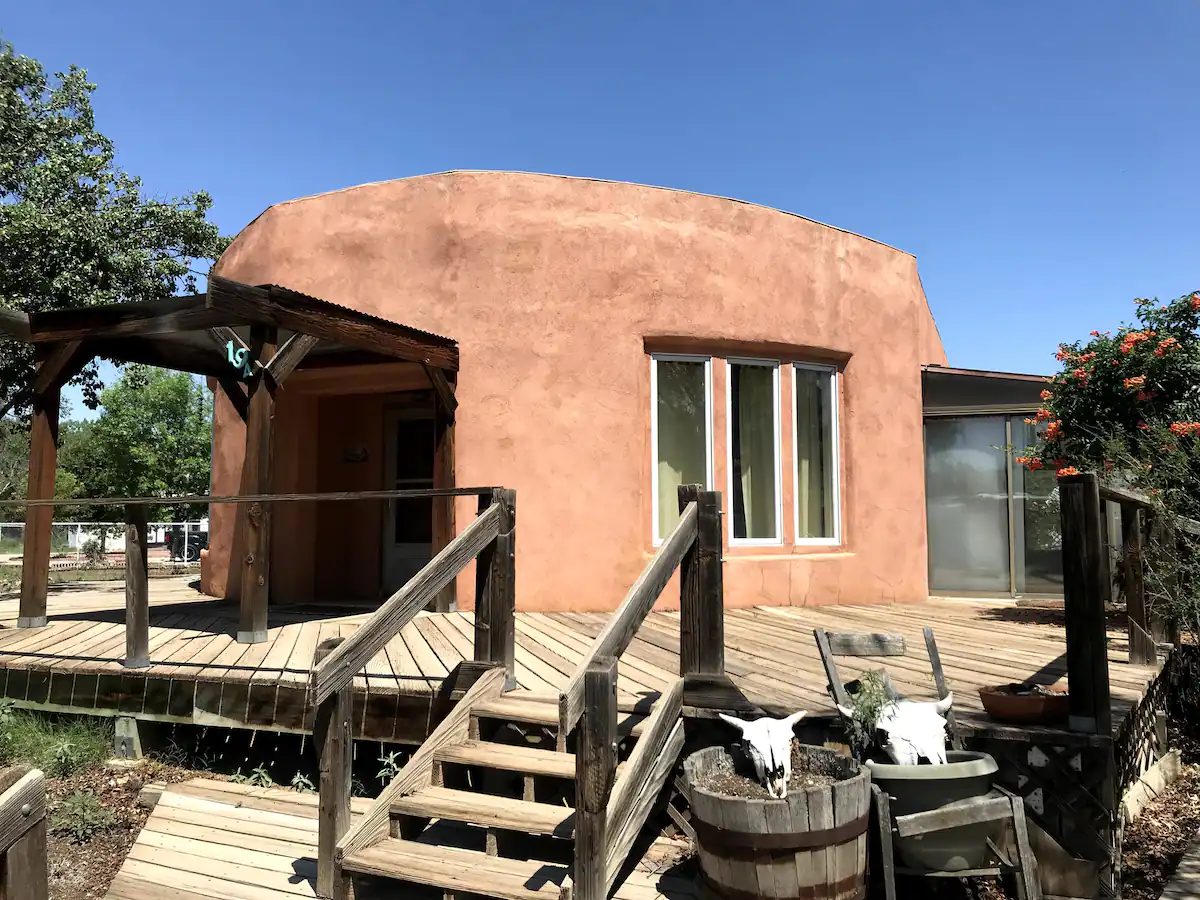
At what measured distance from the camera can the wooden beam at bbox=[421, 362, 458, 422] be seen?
681 centimetres

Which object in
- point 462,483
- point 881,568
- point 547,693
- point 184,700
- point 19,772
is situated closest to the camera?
point 19,772

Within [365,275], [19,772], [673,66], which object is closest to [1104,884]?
[19,772]

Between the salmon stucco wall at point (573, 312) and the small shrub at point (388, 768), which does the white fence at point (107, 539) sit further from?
the small shrub at point (388, 768)

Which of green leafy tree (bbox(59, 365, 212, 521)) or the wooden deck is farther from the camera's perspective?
green leafy tree (bbox(59, 365, 212, 521))

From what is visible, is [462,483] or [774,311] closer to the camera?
[462,483]

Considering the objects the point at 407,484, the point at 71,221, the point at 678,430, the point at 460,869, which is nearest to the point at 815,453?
the point at 678,430

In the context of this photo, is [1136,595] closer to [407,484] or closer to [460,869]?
[460,869]

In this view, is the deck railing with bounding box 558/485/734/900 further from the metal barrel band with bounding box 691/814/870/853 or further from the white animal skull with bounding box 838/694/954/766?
the white animal skull with bounding box 838/694/954/766

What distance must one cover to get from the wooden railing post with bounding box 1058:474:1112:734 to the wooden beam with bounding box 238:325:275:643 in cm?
465

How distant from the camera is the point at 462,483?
23.1 ft

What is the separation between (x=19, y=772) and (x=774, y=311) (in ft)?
22.6

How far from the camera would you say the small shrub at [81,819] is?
4084mm

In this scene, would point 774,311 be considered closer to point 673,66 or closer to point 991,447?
point 991,447

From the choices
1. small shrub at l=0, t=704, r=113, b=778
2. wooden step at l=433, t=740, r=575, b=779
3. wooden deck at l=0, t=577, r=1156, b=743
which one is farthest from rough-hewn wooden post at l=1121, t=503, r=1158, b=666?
small shrub at l=0, t=704, r=113, b=778
